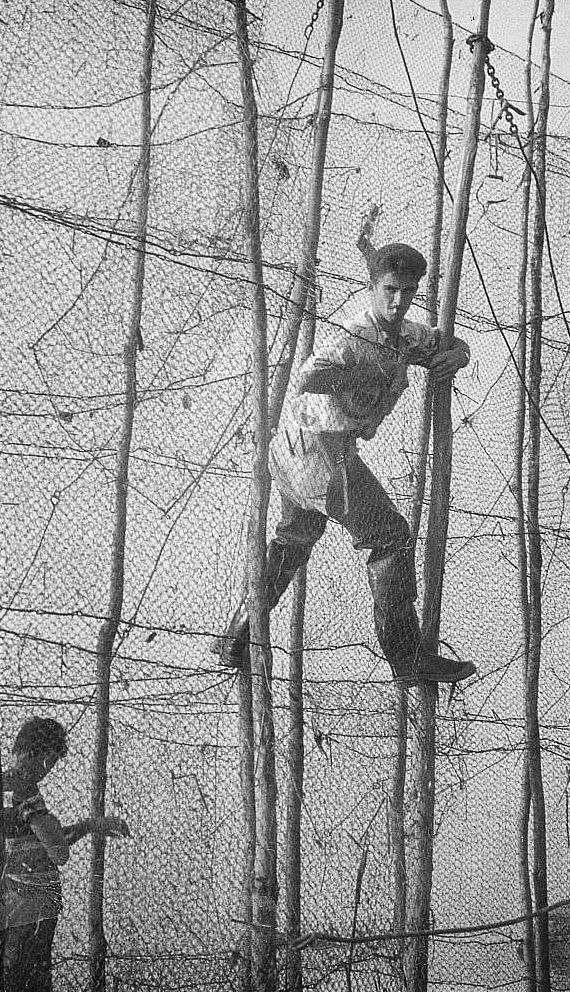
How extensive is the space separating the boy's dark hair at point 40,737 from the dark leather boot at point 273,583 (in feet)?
2.19

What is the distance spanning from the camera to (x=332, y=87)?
166 inches

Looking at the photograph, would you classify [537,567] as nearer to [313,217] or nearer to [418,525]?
[418,525]

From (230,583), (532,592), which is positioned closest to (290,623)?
(230,583)

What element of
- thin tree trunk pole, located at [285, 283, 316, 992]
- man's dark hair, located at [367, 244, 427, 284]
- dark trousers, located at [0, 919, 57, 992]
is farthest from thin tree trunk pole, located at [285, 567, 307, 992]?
man's dark hair, located at [367, 244, 427, 284]

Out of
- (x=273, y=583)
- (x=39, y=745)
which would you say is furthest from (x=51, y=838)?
(x=273, y=583)

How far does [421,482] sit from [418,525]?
184 millimetres

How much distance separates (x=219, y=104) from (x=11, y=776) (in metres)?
2.45

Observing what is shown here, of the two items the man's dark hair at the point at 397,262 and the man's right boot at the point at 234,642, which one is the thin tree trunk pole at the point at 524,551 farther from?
the man's right boot at the point at 234,642

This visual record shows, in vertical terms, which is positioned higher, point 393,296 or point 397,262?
point 397,262

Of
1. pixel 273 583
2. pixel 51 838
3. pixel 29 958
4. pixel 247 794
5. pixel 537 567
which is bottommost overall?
pixel 29 958

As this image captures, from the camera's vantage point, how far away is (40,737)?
10.3ft

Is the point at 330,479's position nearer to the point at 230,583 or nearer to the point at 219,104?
the point at 230,583

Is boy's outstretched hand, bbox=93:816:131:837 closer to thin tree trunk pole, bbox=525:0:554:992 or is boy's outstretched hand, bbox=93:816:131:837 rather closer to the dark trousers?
the dark trousers

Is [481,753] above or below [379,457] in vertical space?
below
